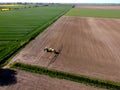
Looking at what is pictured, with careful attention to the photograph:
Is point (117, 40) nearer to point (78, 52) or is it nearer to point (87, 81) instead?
point (78, 52)

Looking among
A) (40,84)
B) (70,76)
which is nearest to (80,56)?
(70,76)

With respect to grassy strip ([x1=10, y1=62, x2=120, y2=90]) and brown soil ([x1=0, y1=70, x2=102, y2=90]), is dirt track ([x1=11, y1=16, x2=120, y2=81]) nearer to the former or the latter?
grassy strip ([x1=10, y1=62, x2=120, y2=90])

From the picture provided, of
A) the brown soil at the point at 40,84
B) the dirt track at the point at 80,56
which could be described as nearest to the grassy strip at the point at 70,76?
the brown soil at the point at 40,84

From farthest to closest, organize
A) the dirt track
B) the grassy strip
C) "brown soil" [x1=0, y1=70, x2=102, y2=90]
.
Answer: the dirt track → the grassy strip → "brown soil" [x1=0, y1=70, x2=102, y2=90]

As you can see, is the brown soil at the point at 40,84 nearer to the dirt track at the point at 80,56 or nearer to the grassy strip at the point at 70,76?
the grassy strip at the point at 70,76

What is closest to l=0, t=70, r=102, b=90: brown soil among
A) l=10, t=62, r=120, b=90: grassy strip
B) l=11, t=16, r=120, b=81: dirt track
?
l=10, t=62, r=120, b=90: grassy strip

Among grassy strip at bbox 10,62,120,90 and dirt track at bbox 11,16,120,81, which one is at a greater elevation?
grassy strip at bbox 10,62,120,90
